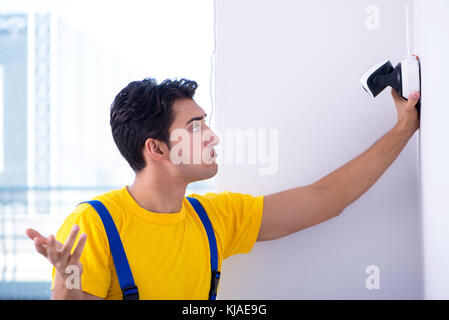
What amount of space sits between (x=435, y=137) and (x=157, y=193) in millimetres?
551

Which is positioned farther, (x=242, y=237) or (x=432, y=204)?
(x=242, y=237)

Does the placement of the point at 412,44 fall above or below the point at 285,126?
above

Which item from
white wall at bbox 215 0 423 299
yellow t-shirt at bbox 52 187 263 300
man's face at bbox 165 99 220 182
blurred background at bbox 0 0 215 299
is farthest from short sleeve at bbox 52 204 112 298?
blurred background at bbox 0 0 215 299

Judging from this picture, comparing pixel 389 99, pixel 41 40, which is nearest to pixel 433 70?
pixel 389 99

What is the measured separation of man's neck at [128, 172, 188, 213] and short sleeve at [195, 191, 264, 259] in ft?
0.23

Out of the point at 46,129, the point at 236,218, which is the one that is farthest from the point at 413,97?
the point at 46,129

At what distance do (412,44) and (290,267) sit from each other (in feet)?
1.95

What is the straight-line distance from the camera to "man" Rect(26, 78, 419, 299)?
848 mm

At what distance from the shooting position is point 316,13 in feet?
3.30

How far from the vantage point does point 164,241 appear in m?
0.87

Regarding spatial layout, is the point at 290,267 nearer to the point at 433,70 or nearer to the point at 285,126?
the point at 285,126

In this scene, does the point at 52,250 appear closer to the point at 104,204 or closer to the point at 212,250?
the point at 104,204

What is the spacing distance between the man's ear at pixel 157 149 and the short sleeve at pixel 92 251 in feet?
0.62

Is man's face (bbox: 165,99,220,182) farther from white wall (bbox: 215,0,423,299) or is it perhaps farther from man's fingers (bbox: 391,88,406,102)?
man's fingers (bbox: 391,88,406,102)
